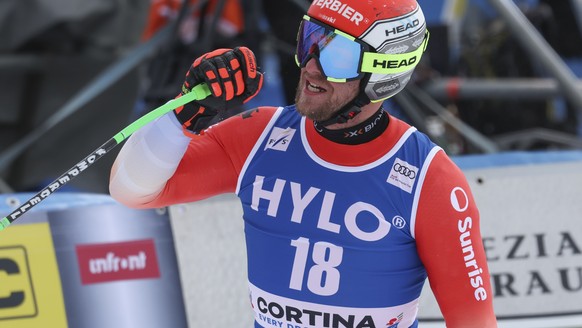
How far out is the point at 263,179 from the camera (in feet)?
10.3

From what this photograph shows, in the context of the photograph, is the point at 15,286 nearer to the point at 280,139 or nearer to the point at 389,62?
the point at 280,139

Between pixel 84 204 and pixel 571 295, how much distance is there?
6.50ft

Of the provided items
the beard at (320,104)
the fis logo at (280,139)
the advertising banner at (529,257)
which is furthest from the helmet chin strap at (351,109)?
the advertising banner at (529,257)

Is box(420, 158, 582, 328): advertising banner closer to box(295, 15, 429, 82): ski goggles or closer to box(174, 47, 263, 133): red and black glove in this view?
box(295, 15, 429, 82): ski goggles

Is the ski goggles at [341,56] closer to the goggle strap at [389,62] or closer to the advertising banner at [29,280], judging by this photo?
the goggle strap at [389,62]

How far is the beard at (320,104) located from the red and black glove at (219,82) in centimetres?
13

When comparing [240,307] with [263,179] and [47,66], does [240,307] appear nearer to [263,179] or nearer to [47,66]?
[263,179]

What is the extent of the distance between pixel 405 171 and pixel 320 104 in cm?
31

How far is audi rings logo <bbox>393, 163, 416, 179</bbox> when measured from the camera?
9.90 ft

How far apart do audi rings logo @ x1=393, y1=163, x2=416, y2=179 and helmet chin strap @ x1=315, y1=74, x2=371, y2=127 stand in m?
0.19

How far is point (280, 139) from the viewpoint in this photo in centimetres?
318

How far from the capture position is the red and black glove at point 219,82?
2.86 m

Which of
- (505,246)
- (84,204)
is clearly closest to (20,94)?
(84,204)

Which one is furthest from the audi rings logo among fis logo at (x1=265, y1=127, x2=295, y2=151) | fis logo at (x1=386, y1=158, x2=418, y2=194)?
fis logo at (x1=265, y1=127, x2=295, y2=151)
